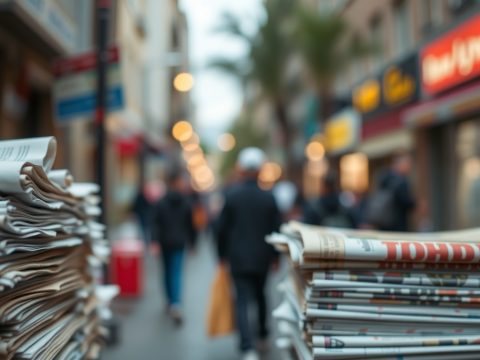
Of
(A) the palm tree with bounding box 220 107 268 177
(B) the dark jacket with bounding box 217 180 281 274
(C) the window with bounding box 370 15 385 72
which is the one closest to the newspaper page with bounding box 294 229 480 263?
(B) the dark jacket with bounding box 217 180 281 274

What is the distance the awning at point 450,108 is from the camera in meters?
10.4

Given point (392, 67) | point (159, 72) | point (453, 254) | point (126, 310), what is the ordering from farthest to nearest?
point (159, 72) → point (392, 67) → point (126, 310) → point (453, 254)

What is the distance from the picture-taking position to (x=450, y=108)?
1107 cm

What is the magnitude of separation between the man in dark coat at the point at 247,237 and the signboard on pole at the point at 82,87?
1.95m

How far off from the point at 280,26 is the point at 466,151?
1139 centimetres

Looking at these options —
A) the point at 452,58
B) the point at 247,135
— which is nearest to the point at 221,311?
the point at 452,58

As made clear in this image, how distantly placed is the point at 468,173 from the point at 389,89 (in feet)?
18.1

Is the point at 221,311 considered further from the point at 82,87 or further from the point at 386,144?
the point at 386,144

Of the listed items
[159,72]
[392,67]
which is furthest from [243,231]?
[159,72]

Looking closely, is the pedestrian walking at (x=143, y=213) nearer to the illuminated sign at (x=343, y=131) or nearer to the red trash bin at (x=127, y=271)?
the red trash bin at (x=127, y=271)

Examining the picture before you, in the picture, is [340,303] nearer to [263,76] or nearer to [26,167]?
[26,167]

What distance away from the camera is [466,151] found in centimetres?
1278

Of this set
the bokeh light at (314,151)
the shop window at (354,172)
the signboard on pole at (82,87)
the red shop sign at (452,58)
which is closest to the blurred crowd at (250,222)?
the signboard on pole at (82,87)

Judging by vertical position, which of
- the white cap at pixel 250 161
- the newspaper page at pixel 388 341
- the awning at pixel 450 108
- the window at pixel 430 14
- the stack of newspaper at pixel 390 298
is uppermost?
the window at pixel 430 14
